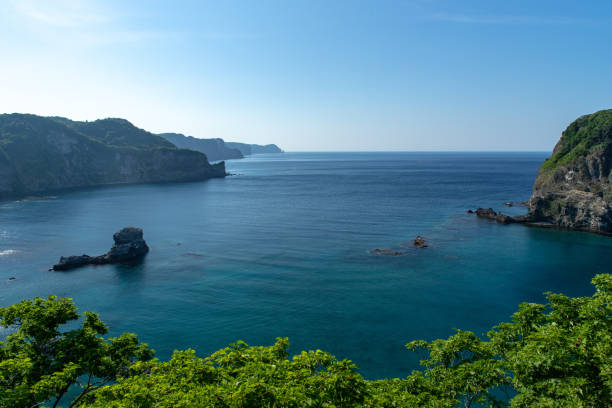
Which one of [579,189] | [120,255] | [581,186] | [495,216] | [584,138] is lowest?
[120,255]

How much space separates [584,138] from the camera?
350 ft

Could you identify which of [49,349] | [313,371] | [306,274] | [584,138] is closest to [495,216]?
[584,138]

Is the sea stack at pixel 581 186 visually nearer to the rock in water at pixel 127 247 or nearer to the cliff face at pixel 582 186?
the cliff face at pixel 582 186

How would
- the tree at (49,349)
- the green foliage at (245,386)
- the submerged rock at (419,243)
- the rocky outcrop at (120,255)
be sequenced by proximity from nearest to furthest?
the green foliage at (245,386) → the tree at (49,349) → the rocky outcrop at (120,255) → the submerged rock at (419,243)

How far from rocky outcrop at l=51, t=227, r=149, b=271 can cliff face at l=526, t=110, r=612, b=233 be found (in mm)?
107035

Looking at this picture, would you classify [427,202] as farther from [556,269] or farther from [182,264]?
[182,264]

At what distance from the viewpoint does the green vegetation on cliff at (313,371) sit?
1319cm

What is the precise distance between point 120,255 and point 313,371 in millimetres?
69022

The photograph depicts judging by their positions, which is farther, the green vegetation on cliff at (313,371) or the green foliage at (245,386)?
the green vegetation on cliff at (313,371)

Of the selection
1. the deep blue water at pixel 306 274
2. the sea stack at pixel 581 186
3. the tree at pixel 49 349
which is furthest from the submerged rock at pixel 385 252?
the tree at pixel 49 349

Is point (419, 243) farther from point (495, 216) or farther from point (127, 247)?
point (127, 247)

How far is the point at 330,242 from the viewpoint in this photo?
8075cm

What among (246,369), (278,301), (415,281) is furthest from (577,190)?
(246,369)

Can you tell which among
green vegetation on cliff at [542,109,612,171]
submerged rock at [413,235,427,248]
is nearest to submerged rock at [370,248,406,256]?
submerged rock at [413,235,427,248]
